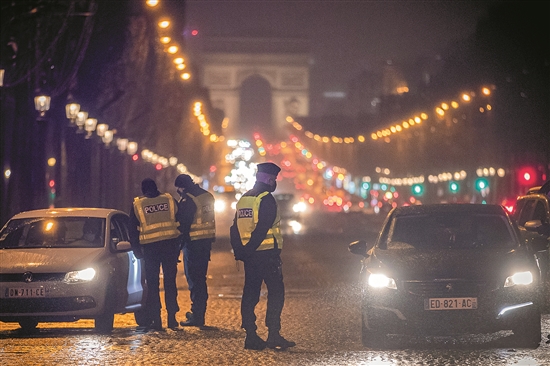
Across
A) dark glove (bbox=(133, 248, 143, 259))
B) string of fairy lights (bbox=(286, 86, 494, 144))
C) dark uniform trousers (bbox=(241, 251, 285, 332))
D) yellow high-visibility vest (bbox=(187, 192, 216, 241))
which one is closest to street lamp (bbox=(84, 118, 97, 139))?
string of fairy lights (bbox=(286, 86, 494, 144))

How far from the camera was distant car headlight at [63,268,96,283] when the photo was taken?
1302 centimetres

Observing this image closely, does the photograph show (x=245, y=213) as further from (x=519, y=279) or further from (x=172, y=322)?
(x=172, y=322)

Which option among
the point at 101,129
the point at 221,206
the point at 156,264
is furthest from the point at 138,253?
the point at 221,206

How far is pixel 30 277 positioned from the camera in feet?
42.5

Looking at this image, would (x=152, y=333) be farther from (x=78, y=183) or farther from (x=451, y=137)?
(x=451, y=137)

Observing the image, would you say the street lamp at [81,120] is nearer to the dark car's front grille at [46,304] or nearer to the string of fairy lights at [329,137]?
the string of fairy lights at [329,137]

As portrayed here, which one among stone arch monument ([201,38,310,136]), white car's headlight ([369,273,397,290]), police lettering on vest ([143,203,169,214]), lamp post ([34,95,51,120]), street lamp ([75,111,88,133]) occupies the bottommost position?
white car's headlight ([369,273,397,290])

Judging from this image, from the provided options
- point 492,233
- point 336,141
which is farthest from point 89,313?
point 336,141

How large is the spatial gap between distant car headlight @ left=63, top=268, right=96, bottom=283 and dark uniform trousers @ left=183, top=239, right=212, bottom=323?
49.6 inches

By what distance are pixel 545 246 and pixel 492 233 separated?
1195mm

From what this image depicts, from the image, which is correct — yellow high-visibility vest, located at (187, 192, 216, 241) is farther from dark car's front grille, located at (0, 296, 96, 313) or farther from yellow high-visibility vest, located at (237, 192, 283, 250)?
yellow high-visibility vest, located at (237, 192, 283, 250)

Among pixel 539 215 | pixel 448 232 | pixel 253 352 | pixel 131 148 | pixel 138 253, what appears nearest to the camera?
pixel 253 352

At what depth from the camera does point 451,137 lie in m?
88.1

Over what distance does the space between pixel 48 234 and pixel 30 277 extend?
46.2 inches
